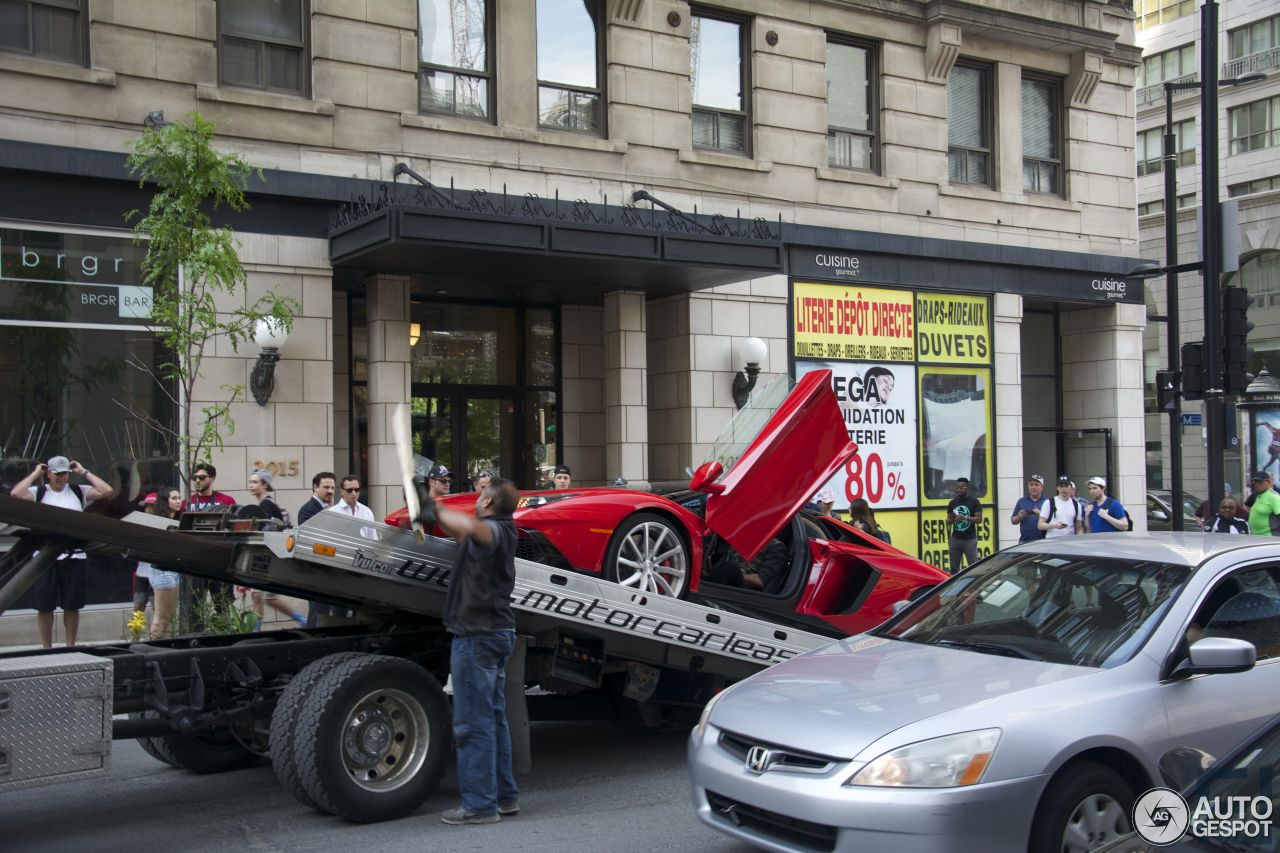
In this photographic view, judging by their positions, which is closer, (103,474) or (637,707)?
(637,707)

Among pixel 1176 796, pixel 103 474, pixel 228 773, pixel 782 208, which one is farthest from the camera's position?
pixel 782 208

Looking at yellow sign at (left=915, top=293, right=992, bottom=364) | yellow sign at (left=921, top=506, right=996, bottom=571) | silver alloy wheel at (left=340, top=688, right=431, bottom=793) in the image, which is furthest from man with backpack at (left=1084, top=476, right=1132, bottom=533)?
silver alloy wheel at (left=340, top=688, right=431, bottom=793)

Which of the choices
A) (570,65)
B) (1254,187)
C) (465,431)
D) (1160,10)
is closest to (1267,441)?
(1254,187)

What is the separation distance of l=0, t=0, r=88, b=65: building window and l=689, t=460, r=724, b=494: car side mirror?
8.67 m

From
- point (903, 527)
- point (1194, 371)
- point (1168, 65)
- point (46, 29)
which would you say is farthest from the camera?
point (1168, 65)

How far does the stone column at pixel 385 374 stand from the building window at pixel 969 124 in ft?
30.0

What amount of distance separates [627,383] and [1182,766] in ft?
36.9

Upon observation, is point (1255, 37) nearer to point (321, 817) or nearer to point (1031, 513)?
point (1031, 513)

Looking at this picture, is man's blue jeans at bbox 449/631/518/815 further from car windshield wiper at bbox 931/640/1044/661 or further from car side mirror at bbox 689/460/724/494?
car windshield wiper at bbox 931/640/1044/661

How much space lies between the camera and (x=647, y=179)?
1544cm

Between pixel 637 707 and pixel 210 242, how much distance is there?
5593 mm

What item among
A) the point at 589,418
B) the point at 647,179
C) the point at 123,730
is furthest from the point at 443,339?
the point at 123,730

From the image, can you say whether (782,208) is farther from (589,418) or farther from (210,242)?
(210,242)

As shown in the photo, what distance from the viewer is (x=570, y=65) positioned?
15289 millimetres
